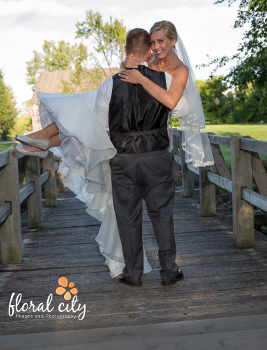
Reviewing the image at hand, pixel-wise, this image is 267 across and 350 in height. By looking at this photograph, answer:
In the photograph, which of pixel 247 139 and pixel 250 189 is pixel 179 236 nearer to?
pixel 250 189

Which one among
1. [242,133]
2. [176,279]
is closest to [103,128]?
[176,279]

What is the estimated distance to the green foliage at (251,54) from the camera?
9.91 metres

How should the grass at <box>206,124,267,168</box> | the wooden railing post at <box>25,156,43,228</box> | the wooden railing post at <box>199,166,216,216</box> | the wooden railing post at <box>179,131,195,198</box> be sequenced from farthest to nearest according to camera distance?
1. the grass at <box>206,124,267,168</box>
2. the wooden railing post at <box>179,131,195,198</box>
3. the wooden railing post at <box>199,166,216,216</box>
4. the wooden railing post at <box>25,156,43,228</box>

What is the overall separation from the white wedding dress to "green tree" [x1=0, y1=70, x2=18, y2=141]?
4550 cm

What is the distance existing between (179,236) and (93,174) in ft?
6.74

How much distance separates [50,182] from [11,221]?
3.00m

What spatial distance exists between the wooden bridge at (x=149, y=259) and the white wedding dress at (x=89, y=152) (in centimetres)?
38

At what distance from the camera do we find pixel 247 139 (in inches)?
166

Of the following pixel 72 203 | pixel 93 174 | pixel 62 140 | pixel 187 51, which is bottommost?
pixel 72 203

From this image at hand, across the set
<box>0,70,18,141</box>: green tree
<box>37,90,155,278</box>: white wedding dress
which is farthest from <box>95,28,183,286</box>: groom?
<box>0,70,18,141</box>: green tree

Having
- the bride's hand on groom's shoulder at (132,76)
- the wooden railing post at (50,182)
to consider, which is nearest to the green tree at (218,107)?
the wooden railing post at (50,182)

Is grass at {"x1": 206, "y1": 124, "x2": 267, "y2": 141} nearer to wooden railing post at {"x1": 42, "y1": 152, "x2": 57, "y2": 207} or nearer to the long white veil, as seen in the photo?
wooden railing post at {"x1": 42, "y1": 152, "x2": 57, "y2": 207}

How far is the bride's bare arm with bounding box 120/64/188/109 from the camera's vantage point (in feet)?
9.68

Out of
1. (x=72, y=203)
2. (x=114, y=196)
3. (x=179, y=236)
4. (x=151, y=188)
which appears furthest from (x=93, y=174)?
(x=72, y=203)
